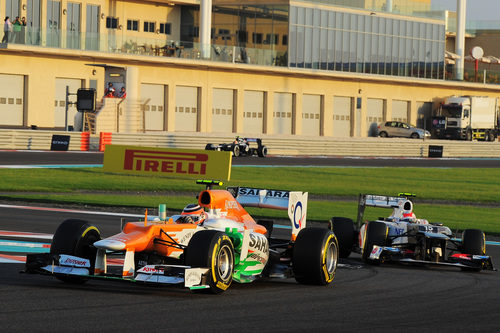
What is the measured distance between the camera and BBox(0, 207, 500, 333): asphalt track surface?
9453mm

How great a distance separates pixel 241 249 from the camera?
39.4 ft

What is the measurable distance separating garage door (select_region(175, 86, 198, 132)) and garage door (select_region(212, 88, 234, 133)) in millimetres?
1732

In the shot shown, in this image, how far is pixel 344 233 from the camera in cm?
1617

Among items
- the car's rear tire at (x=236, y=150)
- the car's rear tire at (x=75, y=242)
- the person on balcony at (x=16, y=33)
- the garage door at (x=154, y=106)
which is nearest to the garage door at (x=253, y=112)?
the garage door at (x=154, y=106)

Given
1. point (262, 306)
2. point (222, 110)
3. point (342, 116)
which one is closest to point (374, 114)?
point (342, 116)

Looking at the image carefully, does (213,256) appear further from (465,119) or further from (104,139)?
(465,119)

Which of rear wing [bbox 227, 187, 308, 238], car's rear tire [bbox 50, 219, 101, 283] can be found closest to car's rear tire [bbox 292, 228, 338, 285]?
rear wing [bbox 227, 187, 308, 238]

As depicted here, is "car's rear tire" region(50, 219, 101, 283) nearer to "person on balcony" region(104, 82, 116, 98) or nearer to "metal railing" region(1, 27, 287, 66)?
"person on balcony" region(104, 82, 116, 98)

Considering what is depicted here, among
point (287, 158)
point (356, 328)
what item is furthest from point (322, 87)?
point (356, 328)

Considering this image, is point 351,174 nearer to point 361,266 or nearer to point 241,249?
point 361,266

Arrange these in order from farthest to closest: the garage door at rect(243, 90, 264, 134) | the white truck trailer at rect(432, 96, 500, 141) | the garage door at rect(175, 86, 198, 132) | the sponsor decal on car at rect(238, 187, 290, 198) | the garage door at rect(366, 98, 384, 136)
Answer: the white truck trailer at rect(432, 96, 500, 141), the garage door at rect(366, 98, 384, 136), the garage door at rect(243, 90, 264, 134), the garage door at rect(175, 86, 198, 132), the sponsor decal on car at rect(238, 187, 290, 198)

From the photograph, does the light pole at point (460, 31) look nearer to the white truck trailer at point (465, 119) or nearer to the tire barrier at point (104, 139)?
the white truck trailer at point (465, 119)

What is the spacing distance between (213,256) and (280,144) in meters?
45.2

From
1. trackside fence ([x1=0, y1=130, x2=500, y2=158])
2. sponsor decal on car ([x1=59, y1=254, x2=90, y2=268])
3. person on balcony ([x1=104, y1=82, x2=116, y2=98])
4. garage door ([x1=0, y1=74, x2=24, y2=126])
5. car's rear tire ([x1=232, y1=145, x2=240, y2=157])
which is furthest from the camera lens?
garage door ([x1=0, y1=74, x2=24, y2=126])
